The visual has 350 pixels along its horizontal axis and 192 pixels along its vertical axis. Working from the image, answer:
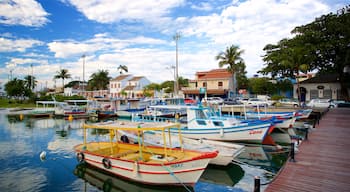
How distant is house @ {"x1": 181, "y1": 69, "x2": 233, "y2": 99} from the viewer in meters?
48.3

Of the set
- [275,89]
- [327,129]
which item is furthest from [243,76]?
[327,129]

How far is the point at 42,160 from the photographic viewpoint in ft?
46.6

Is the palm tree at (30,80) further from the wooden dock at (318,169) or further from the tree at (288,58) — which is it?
the wooden dock at (318,169)

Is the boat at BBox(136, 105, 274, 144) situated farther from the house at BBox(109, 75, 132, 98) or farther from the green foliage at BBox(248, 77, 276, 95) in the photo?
the house at BBox(109, 75, 132, 98)

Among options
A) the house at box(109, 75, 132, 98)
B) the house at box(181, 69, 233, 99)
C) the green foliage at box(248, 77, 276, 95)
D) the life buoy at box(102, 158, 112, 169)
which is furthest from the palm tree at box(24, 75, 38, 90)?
the life buoy at box(102, 158, 112, 169)

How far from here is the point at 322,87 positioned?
40500mm

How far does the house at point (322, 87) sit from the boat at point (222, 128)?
101 feet

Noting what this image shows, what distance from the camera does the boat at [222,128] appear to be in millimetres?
15928

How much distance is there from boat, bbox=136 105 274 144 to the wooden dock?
3089 mm

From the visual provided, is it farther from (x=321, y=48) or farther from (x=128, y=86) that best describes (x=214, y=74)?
(x=128, y=86)

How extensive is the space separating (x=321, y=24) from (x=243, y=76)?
28455mm

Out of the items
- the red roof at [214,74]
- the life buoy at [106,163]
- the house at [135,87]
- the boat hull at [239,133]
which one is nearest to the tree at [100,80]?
the house at [135,87]

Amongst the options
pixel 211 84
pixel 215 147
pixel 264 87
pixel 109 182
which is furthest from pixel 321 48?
pixel 109 182

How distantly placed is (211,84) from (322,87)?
67.1ft
